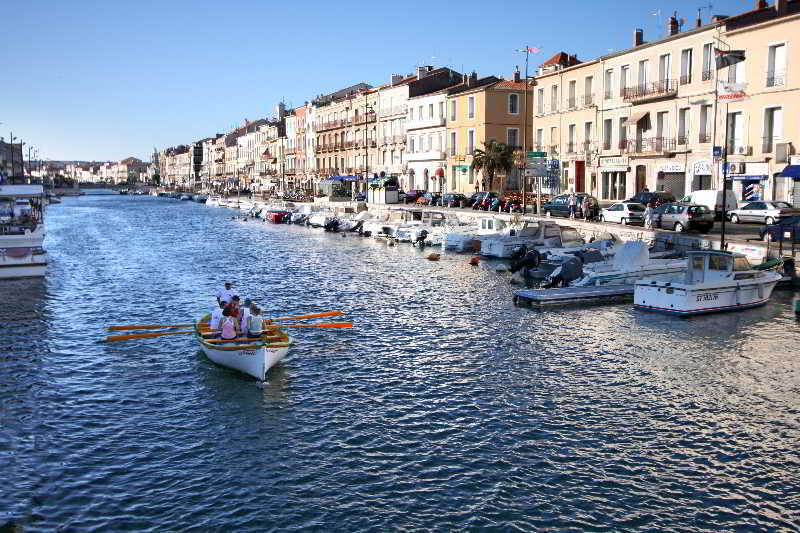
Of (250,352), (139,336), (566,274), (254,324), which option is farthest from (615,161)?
(250,352)

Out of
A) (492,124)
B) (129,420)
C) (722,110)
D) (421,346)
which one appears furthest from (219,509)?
(492,124)

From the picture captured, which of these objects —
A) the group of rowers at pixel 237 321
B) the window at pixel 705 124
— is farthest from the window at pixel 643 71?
the group of rowers at pixel 237 321

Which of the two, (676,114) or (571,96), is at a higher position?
(571,96)

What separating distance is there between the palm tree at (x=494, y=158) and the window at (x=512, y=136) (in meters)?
4.43

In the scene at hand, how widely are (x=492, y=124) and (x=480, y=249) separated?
30393mm

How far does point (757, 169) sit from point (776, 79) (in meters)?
5.10

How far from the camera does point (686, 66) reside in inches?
1918

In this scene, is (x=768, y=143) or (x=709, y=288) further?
(x=768, y=143)

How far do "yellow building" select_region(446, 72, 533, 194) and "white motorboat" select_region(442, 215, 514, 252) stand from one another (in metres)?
23.1

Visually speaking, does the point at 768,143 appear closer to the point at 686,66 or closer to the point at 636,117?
the point at 686,66

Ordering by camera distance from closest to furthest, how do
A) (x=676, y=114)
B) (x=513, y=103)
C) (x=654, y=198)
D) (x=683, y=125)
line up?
1. (x=654, y=198)
2. (x=683, y=125)
3. (x=676, y=114)
4. (x=513, y=103)

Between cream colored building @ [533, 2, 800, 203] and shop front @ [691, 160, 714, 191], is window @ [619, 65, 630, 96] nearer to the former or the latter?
cream colored building @ [533, 2, 800, 203]

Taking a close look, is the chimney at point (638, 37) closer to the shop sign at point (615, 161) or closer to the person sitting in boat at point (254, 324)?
the shop sign at point (615, 161)

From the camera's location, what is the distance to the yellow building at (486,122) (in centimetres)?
7175
